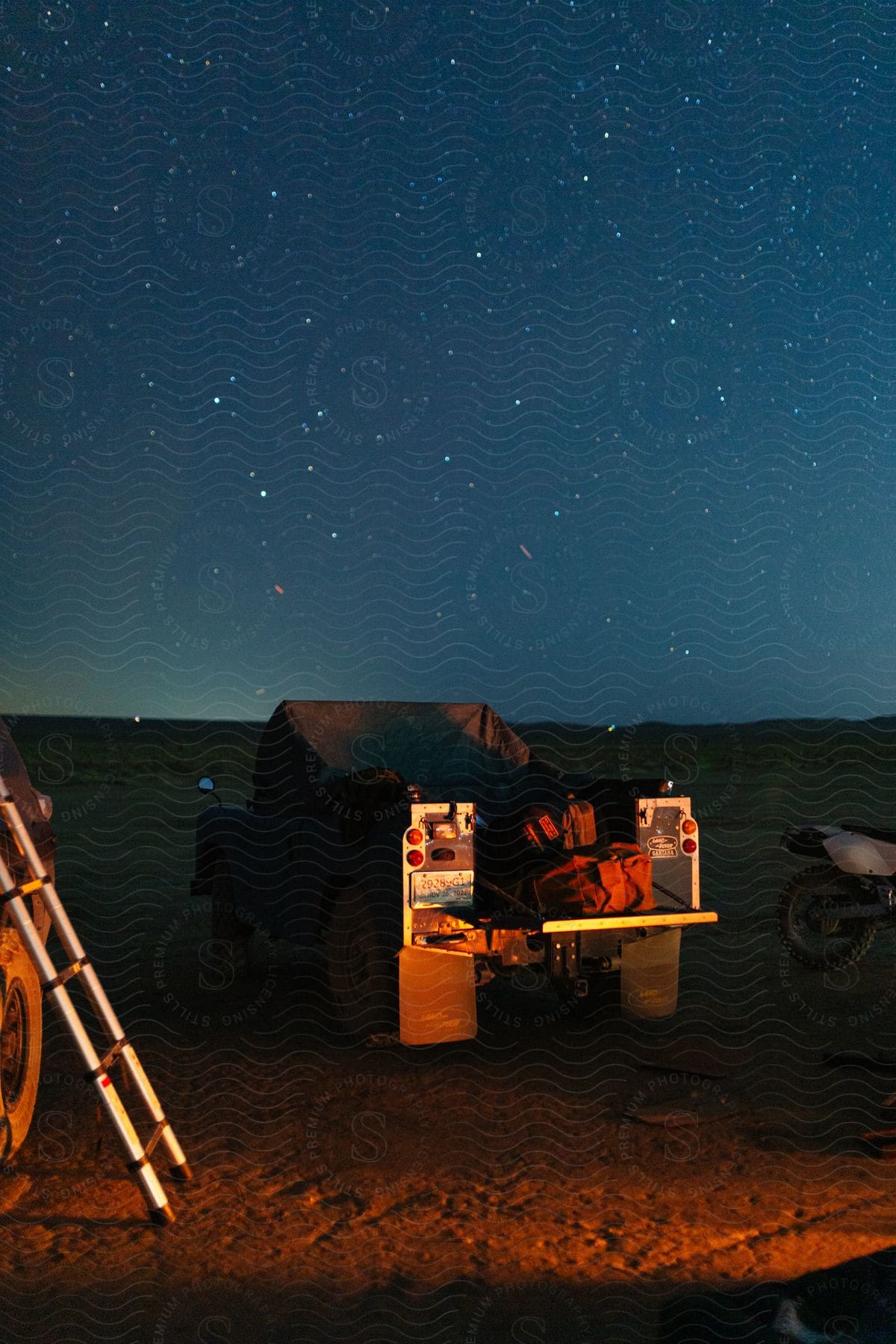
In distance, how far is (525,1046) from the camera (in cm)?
711

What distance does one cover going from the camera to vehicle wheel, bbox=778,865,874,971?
8.88 metres

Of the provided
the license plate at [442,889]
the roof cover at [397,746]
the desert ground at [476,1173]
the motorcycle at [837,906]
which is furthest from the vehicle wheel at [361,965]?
the motorcycle at [837,906]

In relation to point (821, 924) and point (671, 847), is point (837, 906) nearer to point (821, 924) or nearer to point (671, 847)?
point (821, 924)

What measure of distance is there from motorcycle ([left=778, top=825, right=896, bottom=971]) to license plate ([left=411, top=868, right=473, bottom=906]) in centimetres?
335

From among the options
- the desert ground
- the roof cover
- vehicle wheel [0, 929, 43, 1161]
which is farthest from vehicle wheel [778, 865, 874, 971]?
vehicle wheel [0, 929, 43, 1161]

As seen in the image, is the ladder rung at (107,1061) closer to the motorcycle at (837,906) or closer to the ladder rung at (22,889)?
the ladder rung at (22,889)

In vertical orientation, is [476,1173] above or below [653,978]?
below

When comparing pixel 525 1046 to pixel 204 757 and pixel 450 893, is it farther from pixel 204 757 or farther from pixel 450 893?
pixel 204 757

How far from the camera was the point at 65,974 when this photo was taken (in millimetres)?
4281

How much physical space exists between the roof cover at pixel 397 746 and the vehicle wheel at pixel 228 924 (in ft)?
2.44

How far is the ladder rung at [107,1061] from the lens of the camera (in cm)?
417

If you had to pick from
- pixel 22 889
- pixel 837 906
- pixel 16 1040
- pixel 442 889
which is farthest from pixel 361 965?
Answer: pixel 837 906

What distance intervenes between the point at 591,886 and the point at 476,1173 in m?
2.01

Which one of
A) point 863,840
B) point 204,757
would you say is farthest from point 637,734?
point 863,840
